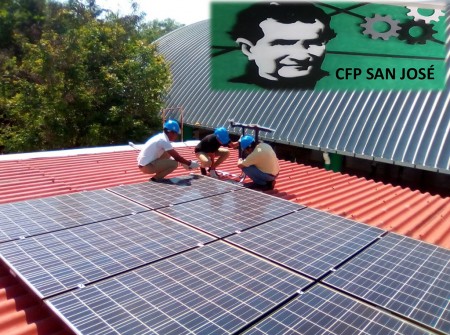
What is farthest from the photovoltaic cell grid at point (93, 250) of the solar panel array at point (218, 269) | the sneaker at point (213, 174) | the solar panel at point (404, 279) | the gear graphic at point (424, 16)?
the gear graphic at point (424, 16)

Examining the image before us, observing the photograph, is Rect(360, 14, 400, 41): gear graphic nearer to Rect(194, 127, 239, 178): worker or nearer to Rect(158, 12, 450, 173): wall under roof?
Rect(158, 12, 450, 173): wall under roof

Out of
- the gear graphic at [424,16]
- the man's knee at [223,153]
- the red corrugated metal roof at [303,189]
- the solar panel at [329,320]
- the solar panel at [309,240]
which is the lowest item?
the red corrugated metal roof at [303,189]

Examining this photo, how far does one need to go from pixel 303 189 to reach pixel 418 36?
10.9 m

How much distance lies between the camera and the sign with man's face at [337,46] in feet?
48.9

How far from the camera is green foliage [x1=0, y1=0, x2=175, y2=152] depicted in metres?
17.8

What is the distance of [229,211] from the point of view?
17.7 feet

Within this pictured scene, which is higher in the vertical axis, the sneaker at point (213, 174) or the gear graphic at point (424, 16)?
the gear graphic at point (424, 16)

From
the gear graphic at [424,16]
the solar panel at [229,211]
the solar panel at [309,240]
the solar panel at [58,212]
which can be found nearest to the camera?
the solar panel at [309,240]

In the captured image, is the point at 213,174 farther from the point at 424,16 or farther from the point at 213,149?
the point at 424,16

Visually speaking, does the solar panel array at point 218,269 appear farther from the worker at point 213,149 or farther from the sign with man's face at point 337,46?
the sign with man's face at point 337,46

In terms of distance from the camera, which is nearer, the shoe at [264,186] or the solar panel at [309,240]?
the solar panel at [309,240]

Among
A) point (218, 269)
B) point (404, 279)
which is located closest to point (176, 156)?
point (218, 269)

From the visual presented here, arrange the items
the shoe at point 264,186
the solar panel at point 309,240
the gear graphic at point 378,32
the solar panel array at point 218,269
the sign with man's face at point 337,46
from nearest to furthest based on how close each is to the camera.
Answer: the solar panel array at point 218,269 < the solar panel at point 309,240 < the shoe at point 264,186 < the sign with man's face at point 337,46 < the gear graphic at point 378,32

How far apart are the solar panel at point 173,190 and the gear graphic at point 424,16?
12836 mm
